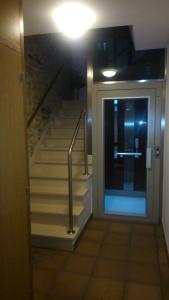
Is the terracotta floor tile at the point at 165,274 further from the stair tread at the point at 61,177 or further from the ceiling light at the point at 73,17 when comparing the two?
the ceiling light at the point at 73,17

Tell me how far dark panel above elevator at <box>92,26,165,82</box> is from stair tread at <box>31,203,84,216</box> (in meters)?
1.83

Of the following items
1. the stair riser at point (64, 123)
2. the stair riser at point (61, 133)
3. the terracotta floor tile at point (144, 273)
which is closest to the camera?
the terracotta floor tile at point (144, 273)

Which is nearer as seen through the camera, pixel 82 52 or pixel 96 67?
pixel 96 67

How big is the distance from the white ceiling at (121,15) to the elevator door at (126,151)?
97 cm

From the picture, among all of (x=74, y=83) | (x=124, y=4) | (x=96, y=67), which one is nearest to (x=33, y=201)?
(x=96, y=67)

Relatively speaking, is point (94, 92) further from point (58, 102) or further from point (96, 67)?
point (58, 102)

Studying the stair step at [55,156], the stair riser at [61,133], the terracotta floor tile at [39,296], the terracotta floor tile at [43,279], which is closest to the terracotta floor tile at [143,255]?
the terracotta floor tile at [43,279]

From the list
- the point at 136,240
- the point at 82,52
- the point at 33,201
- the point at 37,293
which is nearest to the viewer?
the point at 37,293

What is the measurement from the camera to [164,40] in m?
2.75

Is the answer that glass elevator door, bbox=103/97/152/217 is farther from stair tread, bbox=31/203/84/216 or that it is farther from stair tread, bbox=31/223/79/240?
stair tread, bbox=31/223/79/240

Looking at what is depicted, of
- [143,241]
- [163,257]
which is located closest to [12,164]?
[163,257]

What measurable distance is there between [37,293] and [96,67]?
9.65ft

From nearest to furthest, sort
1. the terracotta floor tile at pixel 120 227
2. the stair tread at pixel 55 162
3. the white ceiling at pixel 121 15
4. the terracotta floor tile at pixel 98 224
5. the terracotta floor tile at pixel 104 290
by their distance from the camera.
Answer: the white ceiling at pixel 121 15
the terracotta floor tile at pixel 104 290
the terracotta floor tile at pixel 120 227
the terracotta floor tile at pixel 98 224
the stair tread at pixel 55 162

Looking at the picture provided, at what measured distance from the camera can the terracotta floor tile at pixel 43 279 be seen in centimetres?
211
